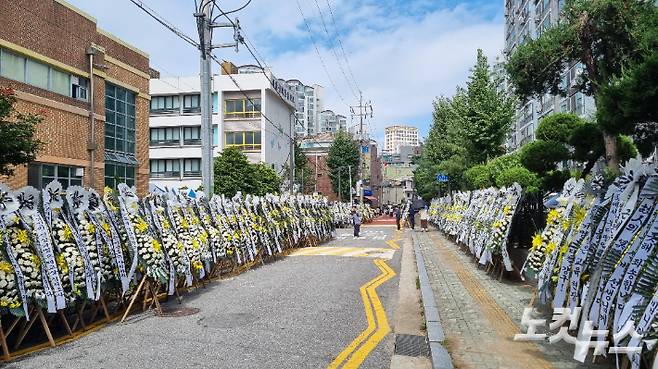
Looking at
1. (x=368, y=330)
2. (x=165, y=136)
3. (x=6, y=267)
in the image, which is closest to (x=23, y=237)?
(x=6, y=267)

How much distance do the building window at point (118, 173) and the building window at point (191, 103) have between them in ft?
65.1

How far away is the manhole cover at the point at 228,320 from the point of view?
767 cm

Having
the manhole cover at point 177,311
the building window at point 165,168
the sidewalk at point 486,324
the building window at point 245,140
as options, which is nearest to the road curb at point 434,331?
the sidewalk at point 486,324

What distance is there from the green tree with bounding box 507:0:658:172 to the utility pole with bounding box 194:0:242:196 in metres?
8.39

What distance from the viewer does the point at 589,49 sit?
39.0ft

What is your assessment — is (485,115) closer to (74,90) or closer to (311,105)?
(74,90)

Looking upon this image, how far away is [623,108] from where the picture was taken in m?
7.19

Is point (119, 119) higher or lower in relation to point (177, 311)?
higher

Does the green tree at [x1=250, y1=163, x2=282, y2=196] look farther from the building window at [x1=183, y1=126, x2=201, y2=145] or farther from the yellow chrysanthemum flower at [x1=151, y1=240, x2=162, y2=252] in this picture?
the yellow chrysanthemum flower at [x1=151, y1=240, x2=162, y2=252]

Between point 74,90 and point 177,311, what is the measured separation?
1988 cm

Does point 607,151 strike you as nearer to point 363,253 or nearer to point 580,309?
point 580,309

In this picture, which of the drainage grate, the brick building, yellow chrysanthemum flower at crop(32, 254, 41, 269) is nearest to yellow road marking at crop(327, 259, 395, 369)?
the drainage grate

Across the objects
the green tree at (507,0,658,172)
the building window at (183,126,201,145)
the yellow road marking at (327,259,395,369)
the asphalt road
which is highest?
the building window at (183,126,201,145)

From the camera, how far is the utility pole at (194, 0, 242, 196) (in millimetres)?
15555
